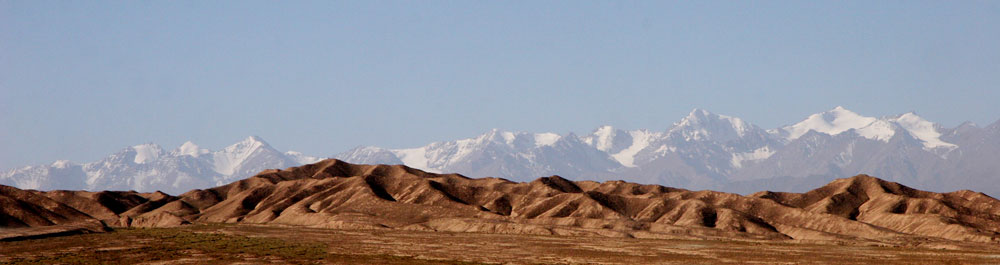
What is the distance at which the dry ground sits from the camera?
130 metres

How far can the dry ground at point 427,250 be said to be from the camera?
426 ft

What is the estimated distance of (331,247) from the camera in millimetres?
151250

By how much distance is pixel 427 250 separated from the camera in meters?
148

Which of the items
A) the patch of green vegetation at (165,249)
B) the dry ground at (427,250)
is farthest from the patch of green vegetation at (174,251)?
the dry ground at (427,250)

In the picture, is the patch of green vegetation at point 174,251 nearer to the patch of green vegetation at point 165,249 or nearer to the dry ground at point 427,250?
the patch of green vegetation at point 165,249

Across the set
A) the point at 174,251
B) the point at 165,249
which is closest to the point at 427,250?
the point at 174,251

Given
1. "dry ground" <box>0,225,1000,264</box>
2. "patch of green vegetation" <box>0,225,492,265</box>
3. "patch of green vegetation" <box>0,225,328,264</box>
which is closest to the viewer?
"patch of green vegetation" <box>0,225,492,265</box>

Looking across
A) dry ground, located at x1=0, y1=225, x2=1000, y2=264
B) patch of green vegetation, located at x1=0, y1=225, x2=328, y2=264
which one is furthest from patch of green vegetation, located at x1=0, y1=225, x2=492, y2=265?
dry ground, located at x1=0, y1=225, x2=1000, y2=264

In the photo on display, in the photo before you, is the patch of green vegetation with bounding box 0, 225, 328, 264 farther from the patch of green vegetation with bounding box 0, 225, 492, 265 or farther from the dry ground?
the dry ground

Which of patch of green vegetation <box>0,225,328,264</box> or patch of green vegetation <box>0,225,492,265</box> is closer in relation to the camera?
patch of green vegetation <box>0,225,492,265</box>

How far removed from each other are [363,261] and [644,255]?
35.5 meters

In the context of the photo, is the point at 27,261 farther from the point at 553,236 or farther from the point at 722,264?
the point at 553,236

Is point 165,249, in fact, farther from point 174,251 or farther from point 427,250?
point 427,250

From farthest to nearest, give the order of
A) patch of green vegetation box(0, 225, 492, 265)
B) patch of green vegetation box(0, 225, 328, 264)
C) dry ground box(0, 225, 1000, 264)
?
1. dry ground box(0, 225, 1000, 264)
2. patch of green vegetation box(0, 225, 328, 264)
3. patch of green vegetation box(0, 225, 492, 265)
